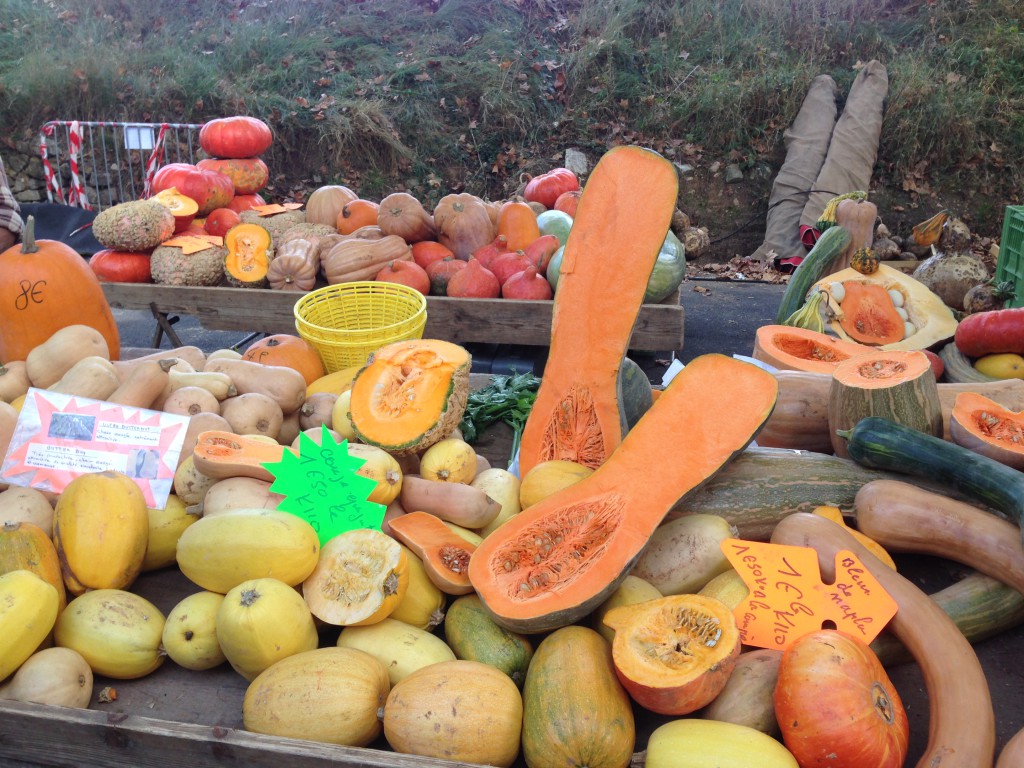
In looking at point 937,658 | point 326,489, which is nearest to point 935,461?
point 937,658

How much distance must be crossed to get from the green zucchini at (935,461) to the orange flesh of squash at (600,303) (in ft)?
1.90

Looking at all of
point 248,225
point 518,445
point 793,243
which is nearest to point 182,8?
point 248,225

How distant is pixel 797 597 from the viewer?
1.39 meters

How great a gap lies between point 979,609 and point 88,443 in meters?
2.03

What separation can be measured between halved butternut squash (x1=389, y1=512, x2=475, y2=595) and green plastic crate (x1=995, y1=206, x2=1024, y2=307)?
2.93 metres

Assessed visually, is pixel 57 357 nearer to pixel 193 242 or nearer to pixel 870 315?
pixel 193 242

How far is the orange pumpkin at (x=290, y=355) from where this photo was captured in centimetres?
251

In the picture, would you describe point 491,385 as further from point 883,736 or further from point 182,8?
point 182,8

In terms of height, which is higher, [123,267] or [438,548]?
[438,548]

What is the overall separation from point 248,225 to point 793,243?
16.8 ft

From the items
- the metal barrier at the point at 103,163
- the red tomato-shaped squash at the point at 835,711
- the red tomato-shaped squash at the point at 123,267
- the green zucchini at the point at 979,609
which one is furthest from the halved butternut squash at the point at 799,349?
the metal barrier at the point at 103,163

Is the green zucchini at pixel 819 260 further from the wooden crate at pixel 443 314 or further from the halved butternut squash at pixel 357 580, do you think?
the halved butternut squash at pixel 357 580

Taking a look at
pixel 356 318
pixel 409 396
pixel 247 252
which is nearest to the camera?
pixel 409 396

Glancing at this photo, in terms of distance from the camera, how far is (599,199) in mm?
1982
